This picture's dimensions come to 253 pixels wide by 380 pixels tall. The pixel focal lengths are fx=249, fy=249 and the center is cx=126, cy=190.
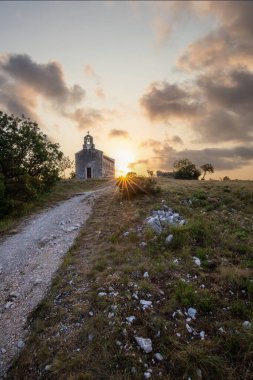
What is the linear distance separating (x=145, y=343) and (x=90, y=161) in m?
52.1

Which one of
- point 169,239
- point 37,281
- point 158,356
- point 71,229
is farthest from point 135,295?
point 71,229

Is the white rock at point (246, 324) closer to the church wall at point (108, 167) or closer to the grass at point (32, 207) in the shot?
the grass at point (32, 207)

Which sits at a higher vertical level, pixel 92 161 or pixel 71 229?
pixel 92 161

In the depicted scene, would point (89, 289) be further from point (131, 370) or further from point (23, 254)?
point (23, 254)

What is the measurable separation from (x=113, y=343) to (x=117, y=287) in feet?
7.04

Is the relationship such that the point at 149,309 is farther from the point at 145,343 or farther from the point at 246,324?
the point at 246,324

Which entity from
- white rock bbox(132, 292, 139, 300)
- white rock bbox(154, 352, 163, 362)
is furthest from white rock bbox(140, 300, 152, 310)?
white rock bbox(154, 352, 163, 362)

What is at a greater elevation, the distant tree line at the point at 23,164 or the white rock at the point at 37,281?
the distant tree line at the point at 23,164

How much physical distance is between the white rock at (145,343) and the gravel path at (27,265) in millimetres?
3175

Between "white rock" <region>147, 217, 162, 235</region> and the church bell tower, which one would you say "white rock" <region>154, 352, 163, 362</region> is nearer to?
"white rock" <region>147, 217, 162, 235</region>

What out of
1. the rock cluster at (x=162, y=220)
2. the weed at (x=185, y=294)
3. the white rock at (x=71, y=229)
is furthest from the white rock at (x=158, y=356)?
the white rock at (x=71, y=229)

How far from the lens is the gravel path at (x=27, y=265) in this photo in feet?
23.7

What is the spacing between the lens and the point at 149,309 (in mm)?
7199

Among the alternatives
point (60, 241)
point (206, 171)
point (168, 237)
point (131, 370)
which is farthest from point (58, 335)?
point (206, 171)
